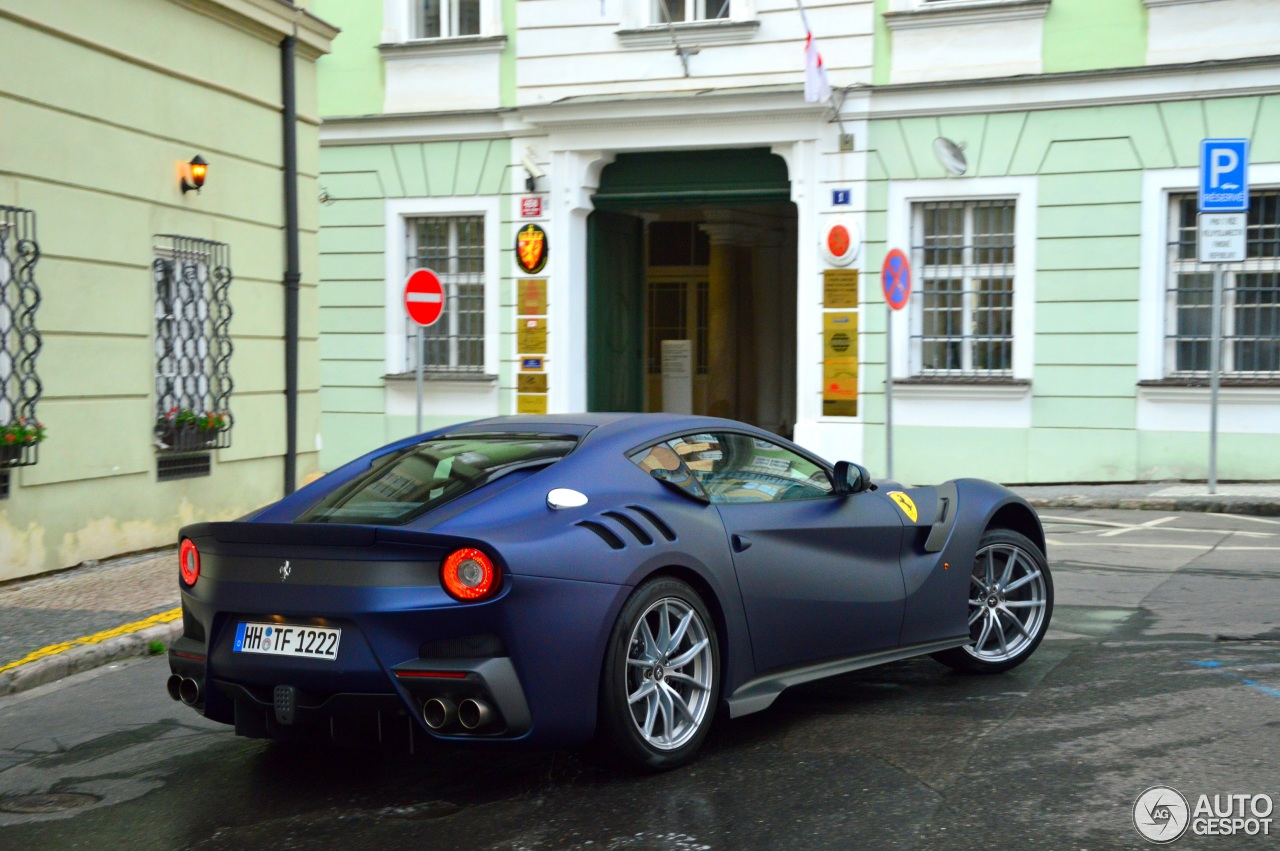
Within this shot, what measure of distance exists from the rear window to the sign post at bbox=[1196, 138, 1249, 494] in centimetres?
1078

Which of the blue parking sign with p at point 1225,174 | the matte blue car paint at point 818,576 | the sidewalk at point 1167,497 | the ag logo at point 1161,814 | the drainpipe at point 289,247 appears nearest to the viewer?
the ag logo at point 1161,814

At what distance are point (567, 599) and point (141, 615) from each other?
15.5ft

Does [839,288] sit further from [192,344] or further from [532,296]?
[192,344]

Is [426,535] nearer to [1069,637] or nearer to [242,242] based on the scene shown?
[1069,637]

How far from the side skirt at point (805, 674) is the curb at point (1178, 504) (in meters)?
8.59

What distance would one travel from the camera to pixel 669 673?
16.8 ft

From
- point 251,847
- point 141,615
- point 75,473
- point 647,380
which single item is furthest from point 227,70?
point 647,380

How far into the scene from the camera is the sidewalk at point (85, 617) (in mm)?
7375

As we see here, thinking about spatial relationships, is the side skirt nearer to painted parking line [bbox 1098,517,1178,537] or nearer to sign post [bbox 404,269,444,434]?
painted parking line [bbox 1098,517,1178,537]

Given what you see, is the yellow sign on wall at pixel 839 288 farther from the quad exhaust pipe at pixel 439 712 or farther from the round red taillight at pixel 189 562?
the quad exhaust pipe at pixel 439 712

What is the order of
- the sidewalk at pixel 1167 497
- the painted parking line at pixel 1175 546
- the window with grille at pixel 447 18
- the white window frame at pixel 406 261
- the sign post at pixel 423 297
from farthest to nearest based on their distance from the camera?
the window with grille at pixel 447 18, the white window frame at pixel 406 261, the sign post at pixel 423 297, the sidewalk at pixel 1167 497, the painted parking line at pixel 1175 546

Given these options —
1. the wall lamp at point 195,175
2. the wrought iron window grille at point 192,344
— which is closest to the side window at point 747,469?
the wrought iron window grille at point 192,344

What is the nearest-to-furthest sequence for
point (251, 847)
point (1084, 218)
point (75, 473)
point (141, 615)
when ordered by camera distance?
point (251, 847) → point (141, 615) → point (75, 473) → point (1084, 218)

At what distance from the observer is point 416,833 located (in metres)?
4.51
